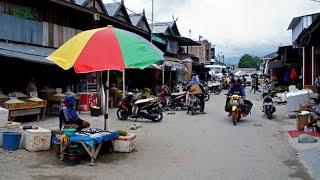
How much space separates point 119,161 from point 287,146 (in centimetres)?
478

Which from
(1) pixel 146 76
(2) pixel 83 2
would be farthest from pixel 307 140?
(1) pixel 146 76

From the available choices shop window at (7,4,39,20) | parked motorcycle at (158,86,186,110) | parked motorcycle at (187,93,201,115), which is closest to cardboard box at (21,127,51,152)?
shop window at (7,4,39,20)

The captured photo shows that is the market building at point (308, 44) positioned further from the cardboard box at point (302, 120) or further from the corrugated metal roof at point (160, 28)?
the corrugated metal roof at point (160, 28)

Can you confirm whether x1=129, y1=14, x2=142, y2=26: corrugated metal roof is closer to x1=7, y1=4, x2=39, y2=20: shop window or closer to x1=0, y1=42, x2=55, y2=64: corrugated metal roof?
x1=7, y1=4, x2=39, y2=20: shop window

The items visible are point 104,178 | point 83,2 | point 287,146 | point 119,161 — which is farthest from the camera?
point 83,2

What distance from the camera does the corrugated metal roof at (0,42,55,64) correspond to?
14394 mm

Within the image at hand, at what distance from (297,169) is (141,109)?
9.54 m

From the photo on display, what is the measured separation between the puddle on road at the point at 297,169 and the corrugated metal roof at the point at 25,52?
30.6 ft

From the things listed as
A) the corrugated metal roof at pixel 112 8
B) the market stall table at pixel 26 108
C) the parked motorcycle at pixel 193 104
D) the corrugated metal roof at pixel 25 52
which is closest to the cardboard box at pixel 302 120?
the parked motorcycle at pixel 193 104

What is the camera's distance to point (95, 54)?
952 centimetres

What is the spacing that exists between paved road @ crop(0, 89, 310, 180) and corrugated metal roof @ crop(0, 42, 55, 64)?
4.68m

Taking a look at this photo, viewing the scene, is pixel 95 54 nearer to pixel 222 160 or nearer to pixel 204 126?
pixel 222 160

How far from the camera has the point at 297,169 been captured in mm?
8586

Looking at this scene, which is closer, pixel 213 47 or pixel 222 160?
pixel 222 160
